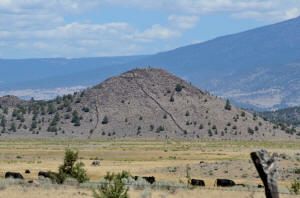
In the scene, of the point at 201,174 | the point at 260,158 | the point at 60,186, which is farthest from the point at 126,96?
the point at 260,158

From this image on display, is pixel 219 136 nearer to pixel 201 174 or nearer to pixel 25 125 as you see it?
pixel 25 125

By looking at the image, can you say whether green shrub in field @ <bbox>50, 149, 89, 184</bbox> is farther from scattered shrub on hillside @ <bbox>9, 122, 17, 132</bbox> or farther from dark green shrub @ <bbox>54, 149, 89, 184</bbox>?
scattered shrub on hillside @ <bbox>9, 122, 17, 132</bbox>

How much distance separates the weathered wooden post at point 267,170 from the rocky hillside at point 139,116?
133 metres

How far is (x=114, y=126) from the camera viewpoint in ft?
516

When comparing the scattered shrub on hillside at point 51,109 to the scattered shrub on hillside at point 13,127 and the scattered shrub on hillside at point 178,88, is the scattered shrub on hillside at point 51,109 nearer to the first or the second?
the scattered shrub on hillside at point 13,127

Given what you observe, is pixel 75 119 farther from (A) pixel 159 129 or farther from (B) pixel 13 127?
(A) pixel 159 129

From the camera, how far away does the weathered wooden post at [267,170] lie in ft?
62.1

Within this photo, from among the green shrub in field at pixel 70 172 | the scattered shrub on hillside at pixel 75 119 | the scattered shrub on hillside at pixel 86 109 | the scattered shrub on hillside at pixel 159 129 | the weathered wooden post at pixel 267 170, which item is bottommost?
the green shrub in field at pixel 70 172

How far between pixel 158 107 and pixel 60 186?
400ft

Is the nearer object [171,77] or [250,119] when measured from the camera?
[250,119]

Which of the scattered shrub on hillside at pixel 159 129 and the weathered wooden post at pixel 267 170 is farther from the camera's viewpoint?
the scattered shrub on hillside at pixel 159 129

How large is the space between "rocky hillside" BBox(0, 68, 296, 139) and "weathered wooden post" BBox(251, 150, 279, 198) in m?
133

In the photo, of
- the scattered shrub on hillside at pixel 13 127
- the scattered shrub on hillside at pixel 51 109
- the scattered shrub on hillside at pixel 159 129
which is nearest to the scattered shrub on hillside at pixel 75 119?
the scattered shrub on hillside at pixel 51 109

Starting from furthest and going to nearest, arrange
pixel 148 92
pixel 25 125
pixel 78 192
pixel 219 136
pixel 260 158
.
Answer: pixel 148 92 → pixel 25 125 → pixel 219 136 → pixel 78 192 → pixel 260 158
